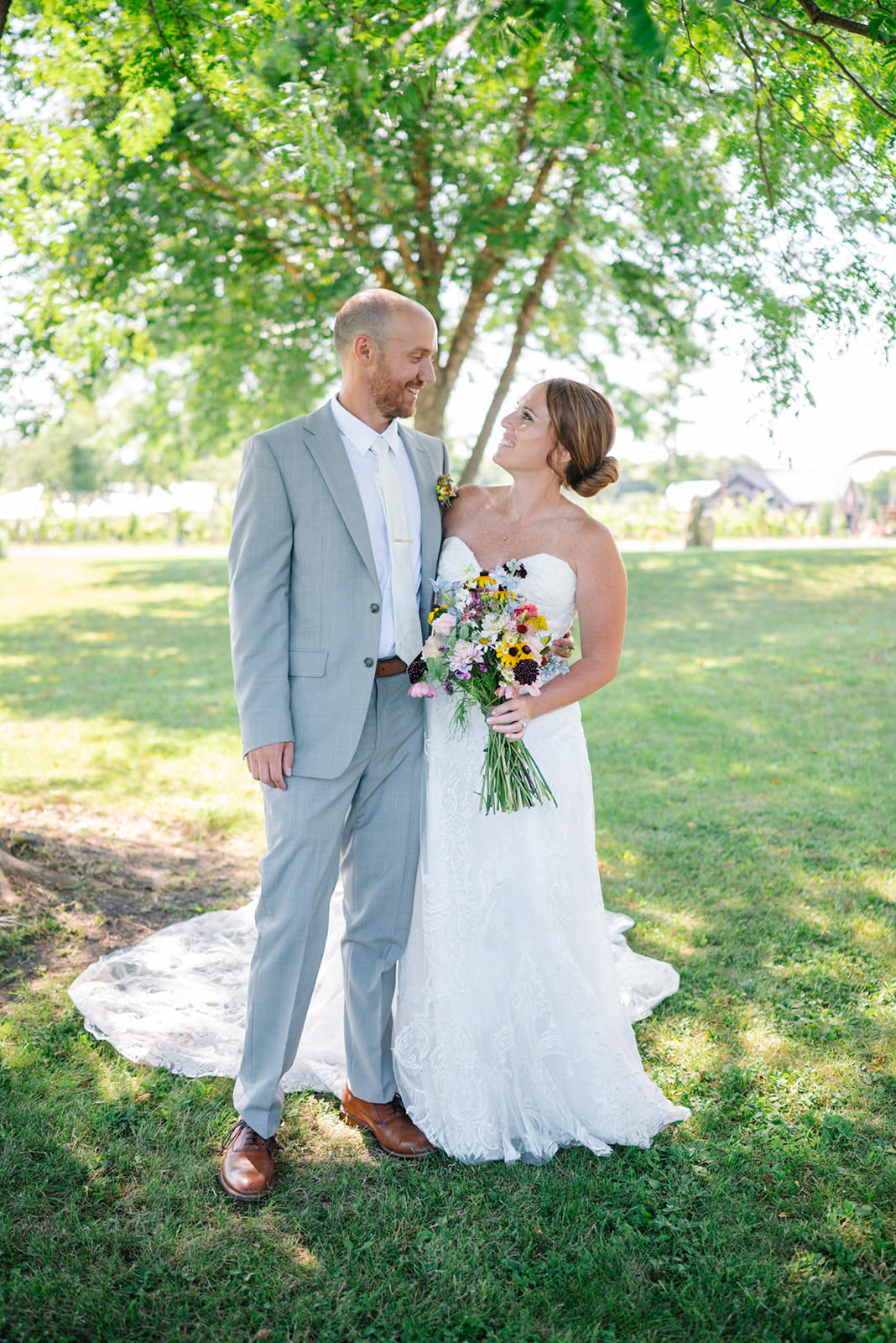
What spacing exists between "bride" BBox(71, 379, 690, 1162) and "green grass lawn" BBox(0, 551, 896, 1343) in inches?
6.8

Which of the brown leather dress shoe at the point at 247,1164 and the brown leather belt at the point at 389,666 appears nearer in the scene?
the brown leather dress shoe at the point at 247,1164

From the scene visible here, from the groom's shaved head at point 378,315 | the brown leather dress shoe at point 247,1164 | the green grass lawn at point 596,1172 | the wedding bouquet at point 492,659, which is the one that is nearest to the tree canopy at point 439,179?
the groom's shaved head at point 378,315

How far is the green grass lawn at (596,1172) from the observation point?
256 centimetres

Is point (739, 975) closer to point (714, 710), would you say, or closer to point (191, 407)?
point (714, 710)

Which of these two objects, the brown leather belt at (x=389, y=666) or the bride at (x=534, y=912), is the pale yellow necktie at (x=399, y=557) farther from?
the bride at (x=534, y=912)

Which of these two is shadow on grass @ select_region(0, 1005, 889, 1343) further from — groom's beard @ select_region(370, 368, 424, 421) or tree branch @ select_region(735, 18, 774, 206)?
tree branch @ select_region(735, 18, 774, 206)

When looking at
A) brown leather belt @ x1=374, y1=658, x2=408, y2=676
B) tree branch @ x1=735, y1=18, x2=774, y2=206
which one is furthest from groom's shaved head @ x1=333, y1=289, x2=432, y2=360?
tree branch @ x1=735, y1=18, x2=774, y2=206

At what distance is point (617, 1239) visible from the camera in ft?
9.16

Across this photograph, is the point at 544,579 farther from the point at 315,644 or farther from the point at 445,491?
the point at 315,644

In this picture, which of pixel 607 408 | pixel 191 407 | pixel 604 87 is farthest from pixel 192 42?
pixel 191 407

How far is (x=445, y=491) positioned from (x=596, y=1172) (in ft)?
7.50

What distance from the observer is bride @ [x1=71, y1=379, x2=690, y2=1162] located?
3.29 metres

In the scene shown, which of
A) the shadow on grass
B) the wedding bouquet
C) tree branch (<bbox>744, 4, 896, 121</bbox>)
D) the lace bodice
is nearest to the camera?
the shadow on grass

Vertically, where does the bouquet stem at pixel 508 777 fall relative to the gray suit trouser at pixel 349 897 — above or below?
above
